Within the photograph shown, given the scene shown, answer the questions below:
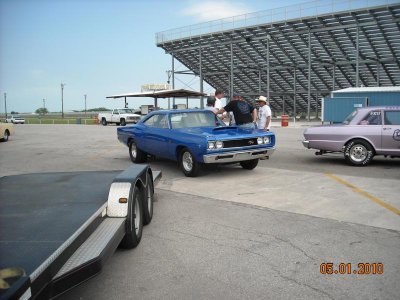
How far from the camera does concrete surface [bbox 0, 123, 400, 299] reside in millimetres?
3123

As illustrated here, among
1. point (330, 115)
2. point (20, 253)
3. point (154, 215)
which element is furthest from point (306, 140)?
point (330, 115)

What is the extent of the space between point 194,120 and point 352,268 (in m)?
5.83

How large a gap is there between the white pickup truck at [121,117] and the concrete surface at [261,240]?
1082 inches

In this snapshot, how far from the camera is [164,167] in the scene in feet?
31.1

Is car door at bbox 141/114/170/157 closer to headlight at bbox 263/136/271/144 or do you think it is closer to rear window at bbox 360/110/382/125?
headlight at bbox 263/136/271/144

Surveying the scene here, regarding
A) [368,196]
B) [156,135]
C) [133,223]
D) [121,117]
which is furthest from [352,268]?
[121,117]

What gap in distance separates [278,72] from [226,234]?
142 feet

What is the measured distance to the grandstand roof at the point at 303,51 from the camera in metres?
32.2

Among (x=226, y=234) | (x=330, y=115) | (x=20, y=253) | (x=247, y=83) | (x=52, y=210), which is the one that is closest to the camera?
(x=20, y=253)

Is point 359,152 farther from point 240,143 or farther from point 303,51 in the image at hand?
point 303,51

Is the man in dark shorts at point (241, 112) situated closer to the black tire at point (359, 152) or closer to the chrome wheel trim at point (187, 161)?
the chrome wheel trim at point (187, 161)

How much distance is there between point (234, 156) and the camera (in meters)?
7.64

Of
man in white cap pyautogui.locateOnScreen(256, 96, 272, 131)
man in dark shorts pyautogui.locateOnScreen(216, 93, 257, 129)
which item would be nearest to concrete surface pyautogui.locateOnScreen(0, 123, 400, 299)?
man in dark shorts pyautogui.locateOnScreen(216, 93, 257, 129)

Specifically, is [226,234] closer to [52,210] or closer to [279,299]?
[279,299]
